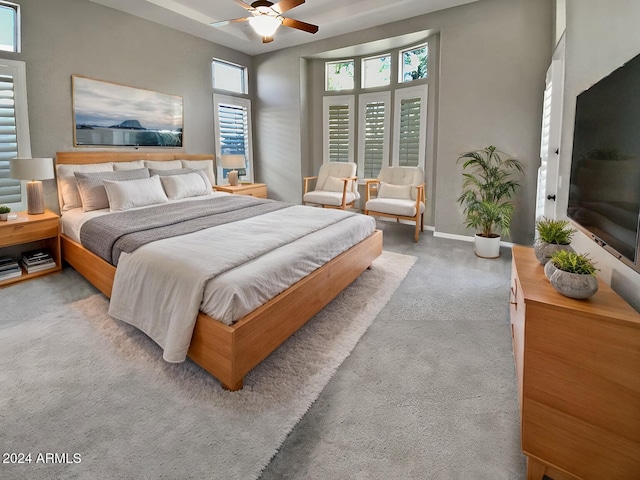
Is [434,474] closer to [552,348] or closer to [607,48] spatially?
[552,348]

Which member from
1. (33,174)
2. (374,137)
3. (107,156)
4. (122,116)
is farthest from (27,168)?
(374,137)

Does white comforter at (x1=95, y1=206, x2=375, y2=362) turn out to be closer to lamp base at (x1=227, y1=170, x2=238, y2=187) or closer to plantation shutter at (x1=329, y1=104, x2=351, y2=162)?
lamp base at (x1=227, y1=170, x2=238, y2=187)

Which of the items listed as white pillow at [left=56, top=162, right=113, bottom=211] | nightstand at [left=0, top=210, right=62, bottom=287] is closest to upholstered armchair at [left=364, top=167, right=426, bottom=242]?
white pillow at [left=56, top=162, right=113, bottom=211]

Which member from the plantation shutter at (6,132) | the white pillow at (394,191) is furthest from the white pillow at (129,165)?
the white pillow at (394,191)

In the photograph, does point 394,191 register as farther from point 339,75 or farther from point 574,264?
point 574,264

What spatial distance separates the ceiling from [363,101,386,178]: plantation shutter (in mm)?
1199

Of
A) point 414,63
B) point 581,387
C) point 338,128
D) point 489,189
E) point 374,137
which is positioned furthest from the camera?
point 338,128

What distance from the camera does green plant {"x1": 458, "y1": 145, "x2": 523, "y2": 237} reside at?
386cm

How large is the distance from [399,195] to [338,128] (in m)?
1.87

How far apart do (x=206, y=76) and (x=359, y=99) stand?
246cm

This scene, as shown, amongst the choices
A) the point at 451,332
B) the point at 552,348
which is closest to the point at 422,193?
the point at 451,332

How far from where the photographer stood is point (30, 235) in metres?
3.20

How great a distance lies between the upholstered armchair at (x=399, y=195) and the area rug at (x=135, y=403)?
236 centimetres

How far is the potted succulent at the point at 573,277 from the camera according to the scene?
48.5 inches
